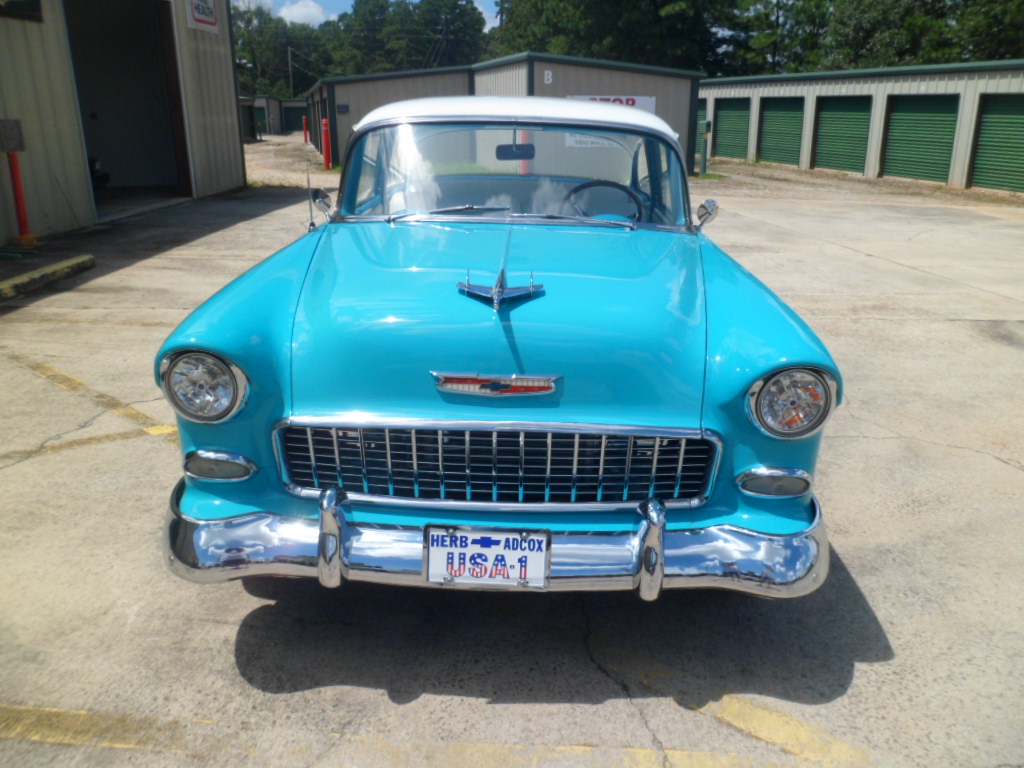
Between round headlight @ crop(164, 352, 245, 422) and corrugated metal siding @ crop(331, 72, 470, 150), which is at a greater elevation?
corrugated metal siding @ crop(331, 72, 470, 150)

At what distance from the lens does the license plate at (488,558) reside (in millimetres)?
2426

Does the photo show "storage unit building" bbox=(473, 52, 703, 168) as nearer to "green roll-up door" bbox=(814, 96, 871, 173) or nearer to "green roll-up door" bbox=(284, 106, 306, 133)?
"green roll-up door" bbox=(814, 96, 871, 173)

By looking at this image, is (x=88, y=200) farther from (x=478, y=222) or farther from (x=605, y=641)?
(x=605, y=641)

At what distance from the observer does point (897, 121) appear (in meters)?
22.1

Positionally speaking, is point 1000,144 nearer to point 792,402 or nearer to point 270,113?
point 792,402

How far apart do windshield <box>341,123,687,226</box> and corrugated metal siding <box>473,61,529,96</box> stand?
16500 mm

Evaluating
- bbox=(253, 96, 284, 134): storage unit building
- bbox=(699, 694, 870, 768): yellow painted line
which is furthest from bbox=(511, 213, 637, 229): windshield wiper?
bbox=(253, 96, 284, 134): storage unit building

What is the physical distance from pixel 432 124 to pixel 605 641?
2.32 m

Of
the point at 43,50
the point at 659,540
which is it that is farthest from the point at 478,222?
the point at 43,50

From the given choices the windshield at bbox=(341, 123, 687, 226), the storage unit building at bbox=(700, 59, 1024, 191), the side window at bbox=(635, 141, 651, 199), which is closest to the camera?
the windshield at bbox=(341, 123, 687, 226)

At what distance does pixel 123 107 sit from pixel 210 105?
2064mm

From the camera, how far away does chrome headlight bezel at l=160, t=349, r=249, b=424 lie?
255 centimetres

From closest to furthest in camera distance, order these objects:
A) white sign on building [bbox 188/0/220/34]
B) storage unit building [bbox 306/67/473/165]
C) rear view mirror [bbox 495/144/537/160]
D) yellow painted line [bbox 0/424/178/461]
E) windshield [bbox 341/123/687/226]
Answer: windshield [bbox 341/123/687/226]
rear view mirror [bbox 495/144/537/160]
yellow painted line [bbox 0/424/178/461]
white sign on building [bbox 188/0/220/34]
storage unit building [bbox 306/67/473/165]

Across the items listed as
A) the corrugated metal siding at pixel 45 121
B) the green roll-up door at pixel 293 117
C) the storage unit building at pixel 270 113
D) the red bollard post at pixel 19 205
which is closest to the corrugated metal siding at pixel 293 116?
the green roll-up door at pixel 293 117
